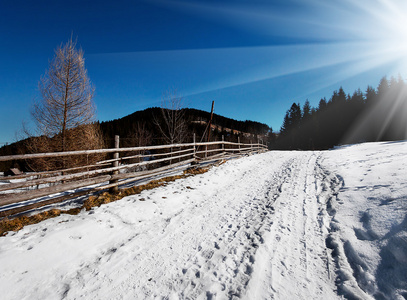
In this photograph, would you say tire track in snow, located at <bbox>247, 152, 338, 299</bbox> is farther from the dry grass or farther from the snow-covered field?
the dry grass

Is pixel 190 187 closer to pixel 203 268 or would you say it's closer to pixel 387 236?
pixel 203 268

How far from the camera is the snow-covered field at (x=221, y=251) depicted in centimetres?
195

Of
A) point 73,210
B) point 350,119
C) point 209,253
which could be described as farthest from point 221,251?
point 350,119

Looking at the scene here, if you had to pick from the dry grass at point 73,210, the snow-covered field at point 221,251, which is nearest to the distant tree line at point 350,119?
the snow-covered field at point 221,251

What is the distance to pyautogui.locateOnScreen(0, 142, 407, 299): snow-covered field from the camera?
1.95 m

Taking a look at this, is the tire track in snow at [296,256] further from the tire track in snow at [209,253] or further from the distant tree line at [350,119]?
the distant tree line at [350,119]

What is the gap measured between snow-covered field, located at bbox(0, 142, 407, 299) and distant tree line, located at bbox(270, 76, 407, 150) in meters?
48.9

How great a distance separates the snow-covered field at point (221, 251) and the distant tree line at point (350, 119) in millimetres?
48938

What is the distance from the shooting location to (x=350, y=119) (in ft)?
144

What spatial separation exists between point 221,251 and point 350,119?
57.3m

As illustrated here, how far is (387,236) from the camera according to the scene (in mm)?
2398

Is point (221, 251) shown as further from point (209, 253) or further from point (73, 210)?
point (73, 210)

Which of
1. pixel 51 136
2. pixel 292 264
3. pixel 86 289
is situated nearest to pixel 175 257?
pixel 86 289

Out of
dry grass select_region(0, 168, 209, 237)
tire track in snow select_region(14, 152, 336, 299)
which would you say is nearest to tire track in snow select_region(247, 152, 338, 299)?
tire track in snow select_region(14, 152, 336, 299)
